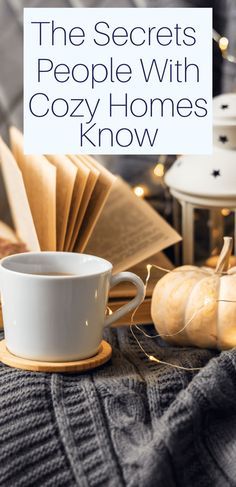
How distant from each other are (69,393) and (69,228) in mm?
229

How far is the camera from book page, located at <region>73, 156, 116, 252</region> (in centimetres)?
88

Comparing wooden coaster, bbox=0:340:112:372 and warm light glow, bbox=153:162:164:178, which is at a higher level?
warm light glow, bbox=153:162:164:178

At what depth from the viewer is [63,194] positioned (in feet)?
2.92

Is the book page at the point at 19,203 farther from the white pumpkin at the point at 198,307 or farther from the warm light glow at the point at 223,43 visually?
the warm light glow at the point at 223,43

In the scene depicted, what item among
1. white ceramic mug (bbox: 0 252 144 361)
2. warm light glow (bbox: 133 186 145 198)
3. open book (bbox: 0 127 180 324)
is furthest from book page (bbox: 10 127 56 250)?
warm light glow (bbox: 133 186 145 198)

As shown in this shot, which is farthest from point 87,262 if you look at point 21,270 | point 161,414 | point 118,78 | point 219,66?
point 219,66

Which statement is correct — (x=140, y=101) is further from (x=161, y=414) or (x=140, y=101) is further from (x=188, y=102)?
(x=161, y=414)

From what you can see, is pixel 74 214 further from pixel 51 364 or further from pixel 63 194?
pixel 51 364

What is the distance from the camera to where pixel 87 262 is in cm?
79

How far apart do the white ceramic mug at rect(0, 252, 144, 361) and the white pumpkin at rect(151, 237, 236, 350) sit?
0.26 ft

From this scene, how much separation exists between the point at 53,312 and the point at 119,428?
12 centimetres

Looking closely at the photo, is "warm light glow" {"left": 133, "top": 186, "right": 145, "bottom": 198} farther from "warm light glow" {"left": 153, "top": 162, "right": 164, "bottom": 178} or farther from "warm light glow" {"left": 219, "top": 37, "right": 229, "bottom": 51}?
"warm light glow" {"left": 219, "top": 37, "right": 229, "bottom": 51}

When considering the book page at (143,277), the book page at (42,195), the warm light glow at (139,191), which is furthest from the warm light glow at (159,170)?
the book page at (42,195)

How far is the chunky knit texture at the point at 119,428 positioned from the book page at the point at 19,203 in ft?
0.69
